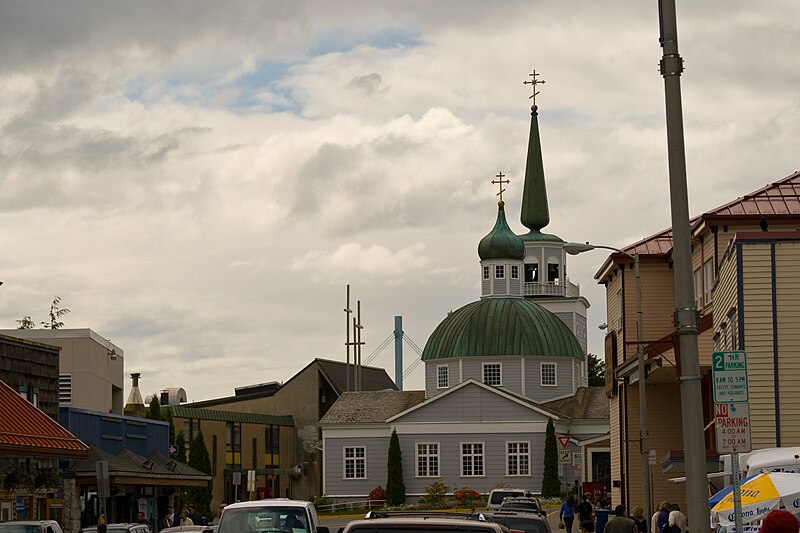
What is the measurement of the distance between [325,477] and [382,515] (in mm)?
70932

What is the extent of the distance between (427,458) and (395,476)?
8.02 feet

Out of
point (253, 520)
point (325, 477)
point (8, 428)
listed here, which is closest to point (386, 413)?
Result: point (325, 477)

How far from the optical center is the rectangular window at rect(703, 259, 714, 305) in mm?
37116

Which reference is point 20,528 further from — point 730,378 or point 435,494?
point 435,494

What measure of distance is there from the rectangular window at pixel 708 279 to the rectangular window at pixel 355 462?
4507 cm

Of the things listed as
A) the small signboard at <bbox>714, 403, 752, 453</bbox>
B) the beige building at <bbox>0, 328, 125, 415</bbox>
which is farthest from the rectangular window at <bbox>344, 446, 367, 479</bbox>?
the small signboard at <bbox>714, 403, 752, 453</bbox>

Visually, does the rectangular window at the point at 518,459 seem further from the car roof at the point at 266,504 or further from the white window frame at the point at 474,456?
the car roof at the point at 266,504

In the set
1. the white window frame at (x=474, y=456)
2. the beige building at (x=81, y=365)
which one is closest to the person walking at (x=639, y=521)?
the beige building at (x=81, y=365)

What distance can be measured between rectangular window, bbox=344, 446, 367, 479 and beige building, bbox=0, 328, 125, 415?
Answer: 87.2 feet

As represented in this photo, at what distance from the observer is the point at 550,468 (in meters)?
76.2

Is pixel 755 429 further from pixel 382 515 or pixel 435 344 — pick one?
pixel 435 344

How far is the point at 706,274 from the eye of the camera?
1494 inches

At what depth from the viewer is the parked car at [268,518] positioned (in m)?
20.2

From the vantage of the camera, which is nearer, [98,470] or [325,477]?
[98,470]
